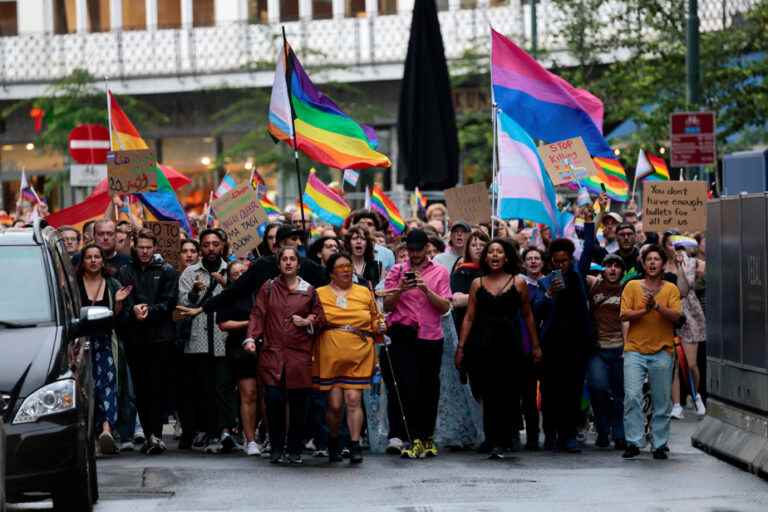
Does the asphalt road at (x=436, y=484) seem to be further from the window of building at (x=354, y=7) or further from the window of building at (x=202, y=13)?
the window of building at (x=202, y=13)

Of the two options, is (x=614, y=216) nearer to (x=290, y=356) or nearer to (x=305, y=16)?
(x=290, y=356)

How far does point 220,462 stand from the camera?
15.2m

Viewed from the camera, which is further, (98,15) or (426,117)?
(98,15)

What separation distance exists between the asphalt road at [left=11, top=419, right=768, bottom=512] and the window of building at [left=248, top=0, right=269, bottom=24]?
3091cm

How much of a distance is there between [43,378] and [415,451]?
5.50 m

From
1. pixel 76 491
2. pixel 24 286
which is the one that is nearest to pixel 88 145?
pixel 24 286

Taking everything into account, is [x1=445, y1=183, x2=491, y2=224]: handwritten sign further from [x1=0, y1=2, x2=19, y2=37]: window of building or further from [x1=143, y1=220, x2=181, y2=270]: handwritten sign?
[x1=0, y1=2, x2=19, y2=37]: window of building

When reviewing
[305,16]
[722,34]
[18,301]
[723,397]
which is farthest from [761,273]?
[305,16]

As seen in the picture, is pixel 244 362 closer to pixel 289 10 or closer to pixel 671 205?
pixel 671 205

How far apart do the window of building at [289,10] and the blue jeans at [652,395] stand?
3112 cm

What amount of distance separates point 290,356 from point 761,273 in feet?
13.9

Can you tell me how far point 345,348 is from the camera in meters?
15.0

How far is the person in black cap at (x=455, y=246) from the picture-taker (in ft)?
56.3

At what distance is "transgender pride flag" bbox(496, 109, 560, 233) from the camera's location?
57.9ft
